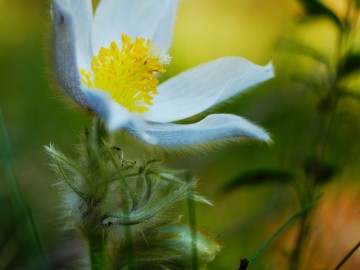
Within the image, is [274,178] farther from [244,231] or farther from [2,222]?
[2,222]

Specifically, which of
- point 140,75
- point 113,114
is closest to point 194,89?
point 140,75

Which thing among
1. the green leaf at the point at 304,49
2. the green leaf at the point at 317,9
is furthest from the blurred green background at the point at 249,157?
the green leaf at the point at 317,9

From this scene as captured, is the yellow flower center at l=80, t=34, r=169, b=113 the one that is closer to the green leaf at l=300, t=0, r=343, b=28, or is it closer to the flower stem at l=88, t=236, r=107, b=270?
the flower stem at l=88, t=236, r=107, b=270

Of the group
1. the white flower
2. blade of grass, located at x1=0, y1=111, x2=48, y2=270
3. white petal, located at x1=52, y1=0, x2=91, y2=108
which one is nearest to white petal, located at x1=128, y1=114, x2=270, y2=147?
the white flower

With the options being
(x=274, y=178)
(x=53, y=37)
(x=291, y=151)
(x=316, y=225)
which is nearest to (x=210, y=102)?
(x=274, y=178)

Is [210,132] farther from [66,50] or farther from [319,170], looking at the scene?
[319,170]

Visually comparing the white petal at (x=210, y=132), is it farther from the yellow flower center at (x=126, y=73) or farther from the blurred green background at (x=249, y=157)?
the blurred green background at (x=249, y=157)
